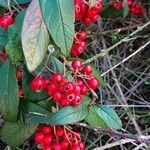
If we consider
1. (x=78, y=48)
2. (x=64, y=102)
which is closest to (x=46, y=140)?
(x=64, y=102)

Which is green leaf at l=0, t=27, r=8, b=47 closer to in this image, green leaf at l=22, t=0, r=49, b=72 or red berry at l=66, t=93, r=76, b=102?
green leaf at l=22, t=0, r=49, b=72

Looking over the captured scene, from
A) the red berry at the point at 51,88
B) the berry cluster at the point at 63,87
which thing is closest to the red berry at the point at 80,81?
the berry cluster at the point at 63,87

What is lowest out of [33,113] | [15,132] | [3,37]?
[15,132]

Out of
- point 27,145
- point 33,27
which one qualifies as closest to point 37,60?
point 33,27

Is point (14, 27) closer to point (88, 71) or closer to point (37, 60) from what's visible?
point (37, 60)

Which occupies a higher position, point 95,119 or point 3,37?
point 3,37

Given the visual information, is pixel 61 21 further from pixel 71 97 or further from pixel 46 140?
pixel 46 140

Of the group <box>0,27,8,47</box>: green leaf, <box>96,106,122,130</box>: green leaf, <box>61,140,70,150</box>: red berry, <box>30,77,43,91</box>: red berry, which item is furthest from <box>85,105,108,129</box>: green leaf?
<box>0,27,8,47</box>: green leaf

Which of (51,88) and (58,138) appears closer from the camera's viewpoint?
(51,88)
